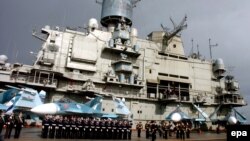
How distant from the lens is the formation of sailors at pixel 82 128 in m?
16.8

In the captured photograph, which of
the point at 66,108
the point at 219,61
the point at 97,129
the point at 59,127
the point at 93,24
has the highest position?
the point at 93,24

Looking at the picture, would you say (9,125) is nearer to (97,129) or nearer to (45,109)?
(45,109)

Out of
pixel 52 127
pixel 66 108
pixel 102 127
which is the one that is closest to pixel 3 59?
pixel 66 108

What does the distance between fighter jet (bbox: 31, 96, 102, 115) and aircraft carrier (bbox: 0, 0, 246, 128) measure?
301cm

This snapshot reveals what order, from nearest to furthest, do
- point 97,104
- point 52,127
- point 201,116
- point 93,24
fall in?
point 52,127 < point 97,104 < point 93,24 < point 201,116

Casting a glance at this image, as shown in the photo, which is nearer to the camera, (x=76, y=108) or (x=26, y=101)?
(x=76, y=108)

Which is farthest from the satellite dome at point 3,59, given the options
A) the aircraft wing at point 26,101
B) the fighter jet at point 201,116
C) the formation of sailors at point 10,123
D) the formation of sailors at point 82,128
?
the fighter jet at point 201,116

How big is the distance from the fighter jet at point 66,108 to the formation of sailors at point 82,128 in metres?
1.56

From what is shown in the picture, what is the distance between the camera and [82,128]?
58.3 feet

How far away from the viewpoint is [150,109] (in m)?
36.1

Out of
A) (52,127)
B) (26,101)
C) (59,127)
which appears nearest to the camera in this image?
(52,127)

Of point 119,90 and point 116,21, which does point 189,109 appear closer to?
point 119,90

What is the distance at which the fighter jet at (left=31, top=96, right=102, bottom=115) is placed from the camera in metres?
18.3

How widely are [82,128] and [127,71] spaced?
1756 cm
